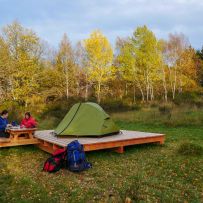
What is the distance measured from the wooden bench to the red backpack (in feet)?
8.44

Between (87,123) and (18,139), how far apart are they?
2272mm

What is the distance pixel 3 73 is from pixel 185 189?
23630 millimetres

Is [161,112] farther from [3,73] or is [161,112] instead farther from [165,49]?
[165,49]

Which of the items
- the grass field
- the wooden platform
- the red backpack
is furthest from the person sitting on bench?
the red backpack

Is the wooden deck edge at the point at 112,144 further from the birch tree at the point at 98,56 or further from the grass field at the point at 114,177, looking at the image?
the birch tree at the point at 98,56

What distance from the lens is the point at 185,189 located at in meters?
5.30

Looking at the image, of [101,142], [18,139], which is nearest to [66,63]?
[18,139]

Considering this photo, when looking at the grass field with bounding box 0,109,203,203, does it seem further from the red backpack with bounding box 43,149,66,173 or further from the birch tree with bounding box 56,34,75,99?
the birch tree with bounding box 56,34,75,99

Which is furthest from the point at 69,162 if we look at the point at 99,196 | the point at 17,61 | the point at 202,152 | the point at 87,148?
the point at 17,61

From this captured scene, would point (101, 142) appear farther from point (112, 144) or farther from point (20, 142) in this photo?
point (20, 142)

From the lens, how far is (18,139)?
9.16 metres

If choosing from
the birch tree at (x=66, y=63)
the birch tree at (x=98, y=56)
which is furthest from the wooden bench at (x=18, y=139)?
the birch tree at (x=66, y=63)

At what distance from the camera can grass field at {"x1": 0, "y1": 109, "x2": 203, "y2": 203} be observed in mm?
5012

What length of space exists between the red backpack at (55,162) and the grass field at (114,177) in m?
0.14
